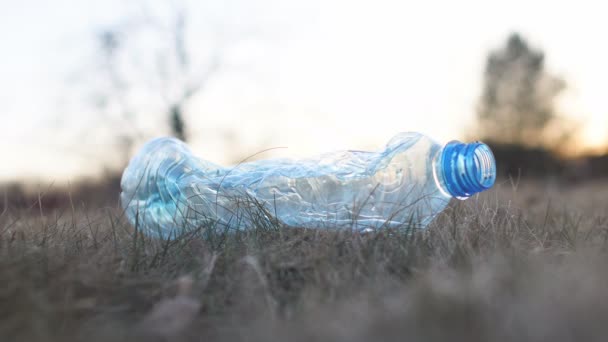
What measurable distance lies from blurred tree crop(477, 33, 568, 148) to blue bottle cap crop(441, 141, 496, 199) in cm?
1129

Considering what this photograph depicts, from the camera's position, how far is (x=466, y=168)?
1956 mm

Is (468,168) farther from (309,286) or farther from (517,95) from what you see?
(517,95)

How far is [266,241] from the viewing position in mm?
2000

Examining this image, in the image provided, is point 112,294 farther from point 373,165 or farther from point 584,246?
point 584,246

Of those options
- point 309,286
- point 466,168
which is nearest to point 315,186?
point 466,168

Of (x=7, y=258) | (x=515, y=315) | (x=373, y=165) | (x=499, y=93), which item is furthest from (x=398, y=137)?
(x=499, y=93)

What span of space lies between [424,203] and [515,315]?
1130 millimetres

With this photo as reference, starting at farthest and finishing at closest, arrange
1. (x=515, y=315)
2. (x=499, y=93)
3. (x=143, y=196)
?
(x=499, y=93) → (x=143, y=196) → (x=515, y=315)

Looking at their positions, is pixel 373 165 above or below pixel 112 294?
above

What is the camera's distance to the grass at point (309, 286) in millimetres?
1132

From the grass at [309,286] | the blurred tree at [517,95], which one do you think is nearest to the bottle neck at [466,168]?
the grass at [309,286]

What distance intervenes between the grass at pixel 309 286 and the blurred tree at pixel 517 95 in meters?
11.1

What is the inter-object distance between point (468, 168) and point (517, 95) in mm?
11770

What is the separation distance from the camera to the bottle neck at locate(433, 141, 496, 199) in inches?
76.7
